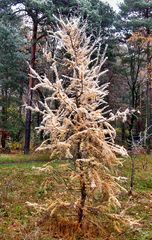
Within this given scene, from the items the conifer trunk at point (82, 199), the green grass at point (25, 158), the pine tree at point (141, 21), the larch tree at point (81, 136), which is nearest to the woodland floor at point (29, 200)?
the green grass at point (25, 158)

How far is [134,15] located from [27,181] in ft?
64.3

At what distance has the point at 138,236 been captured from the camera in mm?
11086

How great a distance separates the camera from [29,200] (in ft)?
46.6

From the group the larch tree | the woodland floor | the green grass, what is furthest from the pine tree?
the larch tree

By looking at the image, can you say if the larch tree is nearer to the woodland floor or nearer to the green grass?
the woodland floor

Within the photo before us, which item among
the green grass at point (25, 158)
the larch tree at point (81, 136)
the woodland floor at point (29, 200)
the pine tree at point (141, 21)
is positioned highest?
the pine tree at point (141, 21)

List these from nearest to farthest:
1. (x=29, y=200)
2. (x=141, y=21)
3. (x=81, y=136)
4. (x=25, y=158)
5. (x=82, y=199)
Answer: (x=81, y=136) < (x=82, y=199) < (x=29, y=200) < (x=25, y=158) < (x=141, y=21)

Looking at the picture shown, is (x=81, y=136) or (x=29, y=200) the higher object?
(x=81, y=136)

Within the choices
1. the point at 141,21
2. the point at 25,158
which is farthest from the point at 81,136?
the point at 141,21

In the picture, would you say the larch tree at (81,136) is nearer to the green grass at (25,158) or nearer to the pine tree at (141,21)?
the green grass at (25,158)

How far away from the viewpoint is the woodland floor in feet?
35.2

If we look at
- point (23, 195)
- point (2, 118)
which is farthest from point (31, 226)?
point (2, 118)

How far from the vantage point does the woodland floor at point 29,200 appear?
10734 mm

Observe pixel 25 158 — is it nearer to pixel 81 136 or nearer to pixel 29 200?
pixel 29 200
